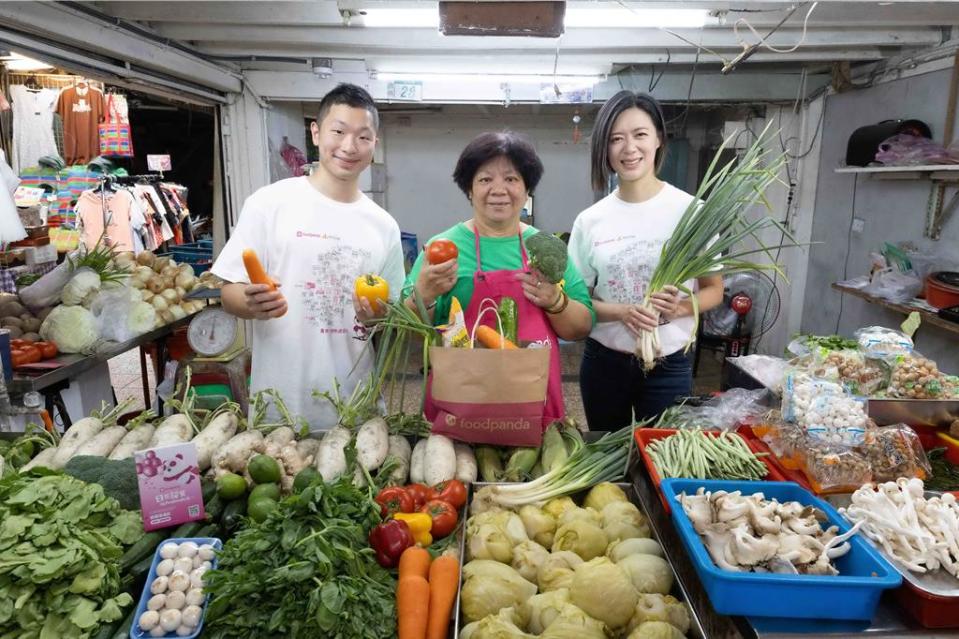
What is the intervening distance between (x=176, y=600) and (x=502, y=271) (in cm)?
138

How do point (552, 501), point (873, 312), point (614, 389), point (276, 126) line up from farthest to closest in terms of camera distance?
point (276, 126) < point (873, 312) < point (614, 389) < point (552, 501)

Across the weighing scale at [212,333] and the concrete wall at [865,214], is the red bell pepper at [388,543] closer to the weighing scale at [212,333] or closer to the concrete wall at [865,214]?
the weighing scale at [212,333]

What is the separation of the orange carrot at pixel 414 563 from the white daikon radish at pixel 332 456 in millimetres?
417

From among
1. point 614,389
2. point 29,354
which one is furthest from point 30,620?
point 29,354

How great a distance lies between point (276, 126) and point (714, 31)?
391cm

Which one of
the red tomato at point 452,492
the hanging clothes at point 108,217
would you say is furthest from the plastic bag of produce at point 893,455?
the hanging clothes at point 108,217

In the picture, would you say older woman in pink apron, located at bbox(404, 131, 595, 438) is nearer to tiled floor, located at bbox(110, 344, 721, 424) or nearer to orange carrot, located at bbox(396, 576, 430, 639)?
orange carrot, located at bbox(396, 576, 430, 639)

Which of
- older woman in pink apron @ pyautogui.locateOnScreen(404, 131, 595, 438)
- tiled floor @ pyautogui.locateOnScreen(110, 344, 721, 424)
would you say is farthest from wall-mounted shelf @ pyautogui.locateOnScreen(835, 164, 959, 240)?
older woman in pink apron @ pyautogui.locateOnScreen(404, 131, 595, 438)

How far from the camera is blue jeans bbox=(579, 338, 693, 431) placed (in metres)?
2.58

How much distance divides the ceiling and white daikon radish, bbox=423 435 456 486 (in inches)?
97.2

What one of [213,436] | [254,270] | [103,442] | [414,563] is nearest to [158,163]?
[254,270]

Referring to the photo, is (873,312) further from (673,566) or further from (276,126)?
(276,126)

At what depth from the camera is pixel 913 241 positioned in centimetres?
462

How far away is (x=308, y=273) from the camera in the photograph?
95.6 inches
